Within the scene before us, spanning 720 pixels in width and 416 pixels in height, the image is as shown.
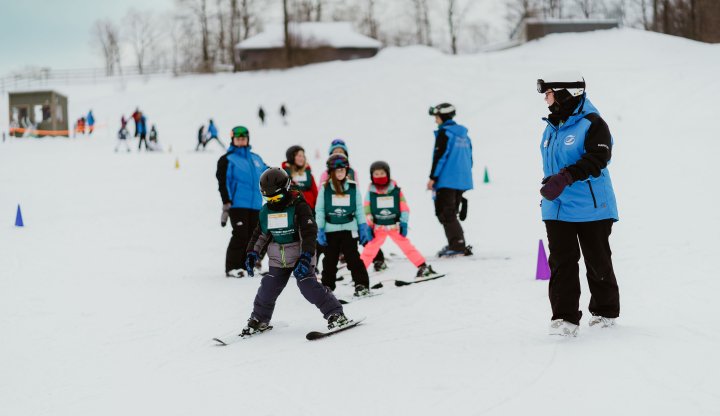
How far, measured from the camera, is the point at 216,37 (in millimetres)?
64188

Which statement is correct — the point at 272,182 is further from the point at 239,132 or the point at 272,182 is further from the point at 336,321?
the point at 239,132

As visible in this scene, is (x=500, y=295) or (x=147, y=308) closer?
(x=500, y=295)

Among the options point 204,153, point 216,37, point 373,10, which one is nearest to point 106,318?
point 204,153

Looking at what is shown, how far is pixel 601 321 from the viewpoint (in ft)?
16.3

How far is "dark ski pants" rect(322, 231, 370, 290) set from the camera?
7.16m

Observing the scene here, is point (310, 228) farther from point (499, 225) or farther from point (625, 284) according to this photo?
point (499, 225)

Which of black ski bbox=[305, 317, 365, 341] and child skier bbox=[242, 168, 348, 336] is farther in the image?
child skier bbox=[242, 168, 348, 336]

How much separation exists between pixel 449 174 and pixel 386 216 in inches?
68.6

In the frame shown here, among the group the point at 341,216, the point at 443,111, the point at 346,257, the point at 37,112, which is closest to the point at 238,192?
the point at 341,216

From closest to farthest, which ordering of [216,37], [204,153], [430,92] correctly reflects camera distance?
[204,153] < [430,92] < [216,37]

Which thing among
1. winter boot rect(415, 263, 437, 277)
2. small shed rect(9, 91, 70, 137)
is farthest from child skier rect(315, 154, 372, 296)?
small shed rect(9, 91, 70, 137)

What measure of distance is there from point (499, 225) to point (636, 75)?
84.7 ft

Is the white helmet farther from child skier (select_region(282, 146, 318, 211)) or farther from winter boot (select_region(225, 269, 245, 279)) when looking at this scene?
winter boot (select_region(225, 269, 245, 279))

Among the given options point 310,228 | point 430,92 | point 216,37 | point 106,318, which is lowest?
point 106,318
